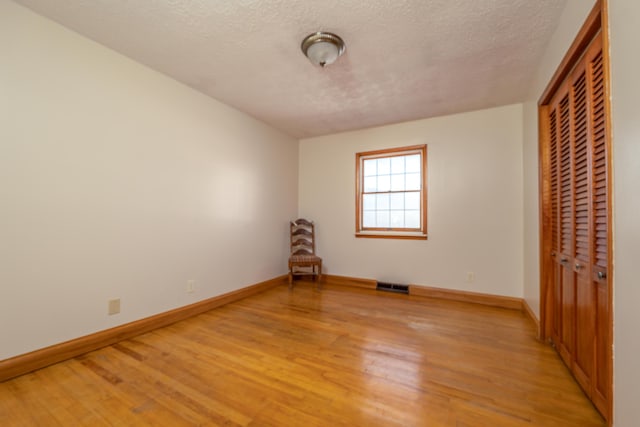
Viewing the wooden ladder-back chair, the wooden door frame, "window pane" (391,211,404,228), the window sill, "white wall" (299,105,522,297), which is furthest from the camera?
the wooden ladder-back chair

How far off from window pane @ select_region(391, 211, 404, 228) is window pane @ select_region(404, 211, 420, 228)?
0.19 ft

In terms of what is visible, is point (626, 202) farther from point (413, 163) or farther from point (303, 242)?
point (303, 242)

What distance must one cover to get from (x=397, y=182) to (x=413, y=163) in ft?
1.16

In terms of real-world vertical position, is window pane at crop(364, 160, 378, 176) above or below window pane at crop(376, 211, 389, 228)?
above

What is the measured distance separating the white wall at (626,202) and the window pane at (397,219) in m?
2.82

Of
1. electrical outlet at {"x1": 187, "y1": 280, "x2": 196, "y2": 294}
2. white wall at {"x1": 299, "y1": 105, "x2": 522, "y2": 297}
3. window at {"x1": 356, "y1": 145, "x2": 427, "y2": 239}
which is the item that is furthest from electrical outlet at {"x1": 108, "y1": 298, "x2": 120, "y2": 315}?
window at {"x1": 356, "y1": 145, "x2": 427, "y2": 239}

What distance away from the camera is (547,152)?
2186 millimetres

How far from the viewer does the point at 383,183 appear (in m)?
4.08

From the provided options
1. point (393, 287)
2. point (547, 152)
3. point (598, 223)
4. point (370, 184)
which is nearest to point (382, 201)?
point (370, 184)

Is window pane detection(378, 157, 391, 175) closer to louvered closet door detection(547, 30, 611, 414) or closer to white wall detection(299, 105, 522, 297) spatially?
white wall detection(299, 105, 522, 297)

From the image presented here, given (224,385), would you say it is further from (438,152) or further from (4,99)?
(438,152)

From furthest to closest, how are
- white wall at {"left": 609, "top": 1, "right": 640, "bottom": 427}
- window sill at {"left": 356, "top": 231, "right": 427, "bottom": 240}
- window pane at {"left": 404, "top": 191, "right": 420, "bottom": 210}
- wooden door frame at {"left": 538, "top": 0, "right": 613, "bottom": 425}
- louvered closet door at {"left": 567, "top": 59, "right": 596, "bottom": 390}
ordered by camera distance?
window pane at {"left": 404, "top": 191, "right": 420, "bottom": 210}, window sill at {"left": 356, "top": 231, "right": 427, "bottom": 240}, louvered closet door at {"left": 567, "top": 59, "right": 596, "bottom": 390}, wooden door frame at {"left": 538, "top": 0, "right": 613, "bottom": 425}, white wall at {"left": 609, "top": 1, "right": 640, "bottom": 427}

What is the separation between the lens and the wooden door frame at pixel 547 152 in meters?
1.14

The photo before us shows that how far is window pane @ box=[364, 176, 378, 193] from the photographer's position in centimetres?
414
